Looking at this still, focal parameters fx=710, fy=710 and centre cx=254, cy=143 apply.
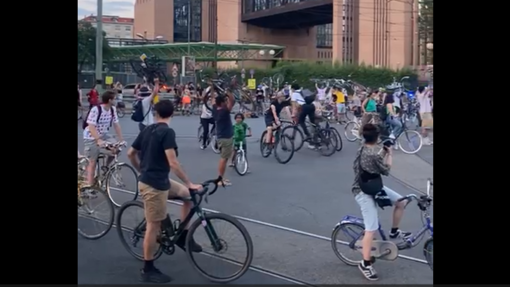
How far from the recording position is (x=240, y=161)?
1299cm

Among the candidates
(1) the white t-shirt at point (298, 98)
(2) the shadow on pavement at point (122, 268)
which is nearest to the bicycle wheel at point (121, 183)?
(2) the shadow on pavement at point (122, 268)

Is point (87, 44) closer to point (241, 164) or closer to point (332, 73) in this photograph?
point (332, 73)

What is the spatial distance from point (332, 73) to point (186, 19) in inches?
1057

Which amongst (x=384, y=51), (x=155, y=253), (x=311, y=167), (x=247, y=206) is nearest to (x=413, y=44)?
(x=384, y=51)

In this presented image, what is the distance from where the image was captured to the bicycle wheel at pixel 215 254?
6016 mm

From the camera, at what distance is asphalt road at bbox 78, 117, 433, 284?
6344 mm

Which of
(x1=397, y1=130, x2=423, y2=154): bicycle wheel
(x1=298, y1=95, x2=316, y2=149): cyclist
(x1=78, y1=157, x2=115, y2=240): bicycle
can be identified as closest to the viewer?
(x1=78, y1=157, x2=115, y2=240): bicycle

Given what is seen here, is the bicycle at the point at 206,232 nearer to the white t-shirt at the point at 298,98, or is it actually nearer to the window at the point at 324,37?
the white t-shirt at the point at 298,98

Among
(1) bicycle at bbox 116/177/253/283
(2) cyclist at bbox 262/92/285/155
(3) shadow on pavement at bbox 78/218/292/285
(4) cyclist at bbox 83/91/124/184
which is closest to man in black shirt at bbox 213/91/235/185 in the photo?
(2) cyclist at bbox 262/92/285/155

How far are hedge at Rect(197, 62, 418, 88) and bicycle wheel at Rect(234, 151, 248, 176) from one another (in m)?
35.1

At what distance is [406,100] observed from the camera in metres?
25.3

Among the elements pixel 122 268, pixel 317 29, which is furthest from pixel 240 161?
pixel 317 29

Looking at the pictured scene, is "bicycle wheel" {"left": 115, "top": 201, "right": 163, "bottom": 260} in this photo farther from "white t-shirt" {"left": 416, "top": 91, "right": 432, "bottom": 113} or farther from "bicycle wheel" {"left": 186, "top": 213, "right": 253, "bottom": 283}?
"white t-shirt" {"left": 416, "top": 91, "right": 432, "bottom": 113}
